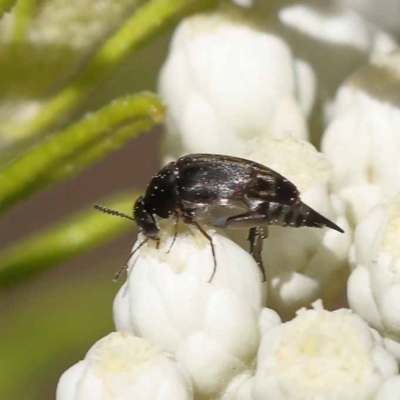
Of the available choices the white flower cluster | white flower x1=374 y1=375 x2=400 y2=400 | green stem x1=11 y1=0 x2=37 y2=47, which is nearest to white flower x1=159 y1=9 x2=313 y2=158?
the white flower cluster

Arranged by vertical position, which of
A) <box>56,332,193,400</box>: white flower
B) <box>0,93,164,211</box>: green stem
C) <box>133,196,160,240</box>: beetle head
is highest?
<box>0,93,164,211</box>: green stem

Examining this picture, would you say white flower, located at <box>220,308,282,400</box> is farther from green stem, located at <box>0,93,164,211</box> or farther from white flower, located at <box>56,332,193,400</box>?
green stem, located at <box>0,93,164,211</box>

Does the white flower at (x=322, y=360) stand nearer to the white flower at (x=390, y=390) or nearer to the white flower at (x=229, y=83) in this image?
the white flower at (x=390, y=390)

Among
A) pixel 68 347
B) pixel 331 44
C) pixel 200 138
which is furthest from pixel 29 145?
pixel 68 347

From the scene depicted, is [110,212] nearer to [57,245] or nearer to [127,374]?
[57,245]

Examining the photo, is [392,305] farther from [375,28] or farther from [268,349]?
[375,28]

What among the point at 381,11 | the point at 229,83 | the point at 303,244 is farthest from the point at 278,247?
the point at 381,11
